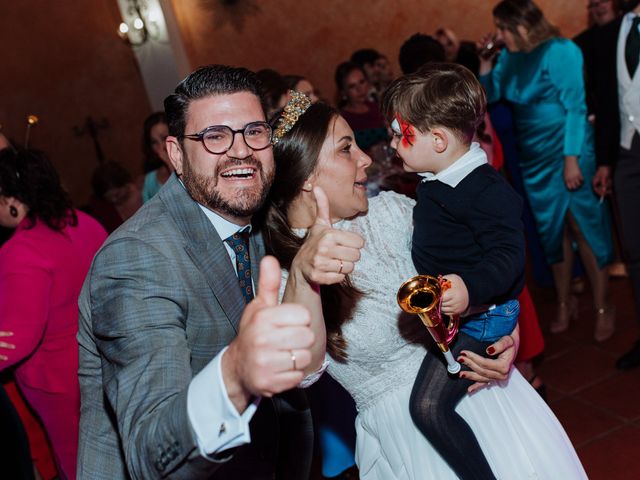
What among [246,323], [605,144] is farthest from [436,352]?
[605,144]

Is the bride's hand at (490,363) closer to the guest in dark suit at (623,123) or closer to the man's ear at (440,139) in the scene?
the man's ear at (440,139)

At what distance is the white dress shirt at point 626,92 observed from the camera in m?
3.52

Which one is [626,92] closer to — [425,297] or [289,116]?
[289,116]

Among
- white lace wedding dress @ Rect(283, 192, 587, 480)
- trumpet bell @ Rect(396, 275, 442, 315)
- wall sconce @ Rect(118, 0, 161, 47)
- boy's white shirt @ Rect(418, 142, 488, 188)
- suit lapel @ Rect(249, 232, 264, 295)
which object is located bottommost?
white lace wedding dress @ Rect(283, 192, 587, 480)

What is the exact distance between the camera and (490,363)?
2.06 meters

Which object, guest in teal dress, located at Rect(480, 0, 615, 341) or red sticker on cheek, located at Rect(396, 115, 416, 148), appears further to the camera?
guest in teal dress, located at Rect(480, 0, 615, 341)

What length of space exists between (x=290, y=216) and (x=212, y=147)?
0.48 metres

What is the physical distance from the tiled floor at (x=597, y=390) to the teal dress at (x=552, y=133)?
1.40 ft

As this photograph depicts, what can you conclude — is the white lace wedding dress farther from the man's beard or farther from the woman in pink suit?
the woman in pink suit

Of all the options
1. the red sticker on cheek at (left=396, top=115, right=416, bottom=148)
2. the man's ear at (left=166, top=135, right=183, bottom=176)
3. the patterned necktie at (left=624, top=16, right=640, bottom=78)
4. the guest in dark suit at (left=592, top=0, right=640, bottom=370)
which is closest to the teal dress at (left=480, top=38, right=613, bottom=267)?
the guest in dark suit at (left=592, top=0, right=640, bottom=370)

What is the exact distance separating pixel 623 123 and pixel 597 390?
131 cm

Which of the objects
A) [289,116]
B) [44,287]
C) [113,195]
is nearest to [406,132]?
[289,116]

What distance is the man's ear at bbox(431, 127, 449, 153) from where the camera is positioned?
222 centimetres

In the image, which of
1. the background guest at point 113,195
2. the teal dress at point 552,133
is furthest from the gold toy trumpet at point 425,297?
the background guest at point 113,195
